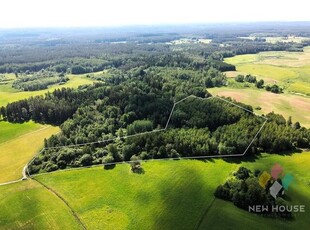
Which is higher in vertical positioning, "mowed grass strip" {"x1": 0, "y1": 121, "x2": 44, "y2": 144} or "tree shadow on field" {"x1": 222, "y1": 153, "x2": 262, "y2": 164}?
"tree shadow on field" {"x1": 222, "y1": 153, "x2": 262, "y2": 164}

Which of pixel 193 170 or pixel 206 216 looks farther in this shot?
pixel 193 170

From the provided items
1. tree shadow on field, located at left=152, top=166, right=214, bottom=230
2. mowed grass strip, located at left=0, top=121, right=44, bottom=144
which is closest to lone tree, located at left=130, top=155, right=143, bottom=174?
tree shadow on field, located at left=152, top=166, right=214, bottom=230

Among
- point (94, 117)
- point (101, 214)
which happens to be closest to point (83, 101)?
point (94, 117)

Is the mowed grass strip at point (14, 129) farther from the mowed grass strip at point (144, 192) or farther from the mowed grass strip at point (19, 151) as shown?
the mowed grass strip at point (144, 192)

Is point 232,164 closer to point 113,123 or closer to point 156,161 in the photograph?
point 156,161

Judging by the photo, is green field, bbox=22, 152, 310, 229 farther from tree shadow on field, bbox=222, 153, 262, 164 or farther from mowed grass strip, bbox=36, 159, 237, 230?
tree shadow on field, bbox=222, 153, 262, 164

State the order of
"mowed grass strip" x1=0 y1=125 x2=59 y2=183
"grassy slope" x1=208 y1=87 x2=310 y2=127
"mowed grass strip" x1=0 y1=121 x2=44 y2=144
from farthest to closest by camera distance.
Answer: "grassy slope" x1=208 y1=87 x2=310 y2=127
"mowed grass strip" x1=0 y1=121 x2=44 y2=144
"mowed grass strip" x1=0 y1=125 x2=59 y2=183

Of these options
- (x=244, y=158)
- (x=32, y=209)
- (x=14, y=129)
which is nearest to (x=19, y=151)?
(x=14, y=129)
